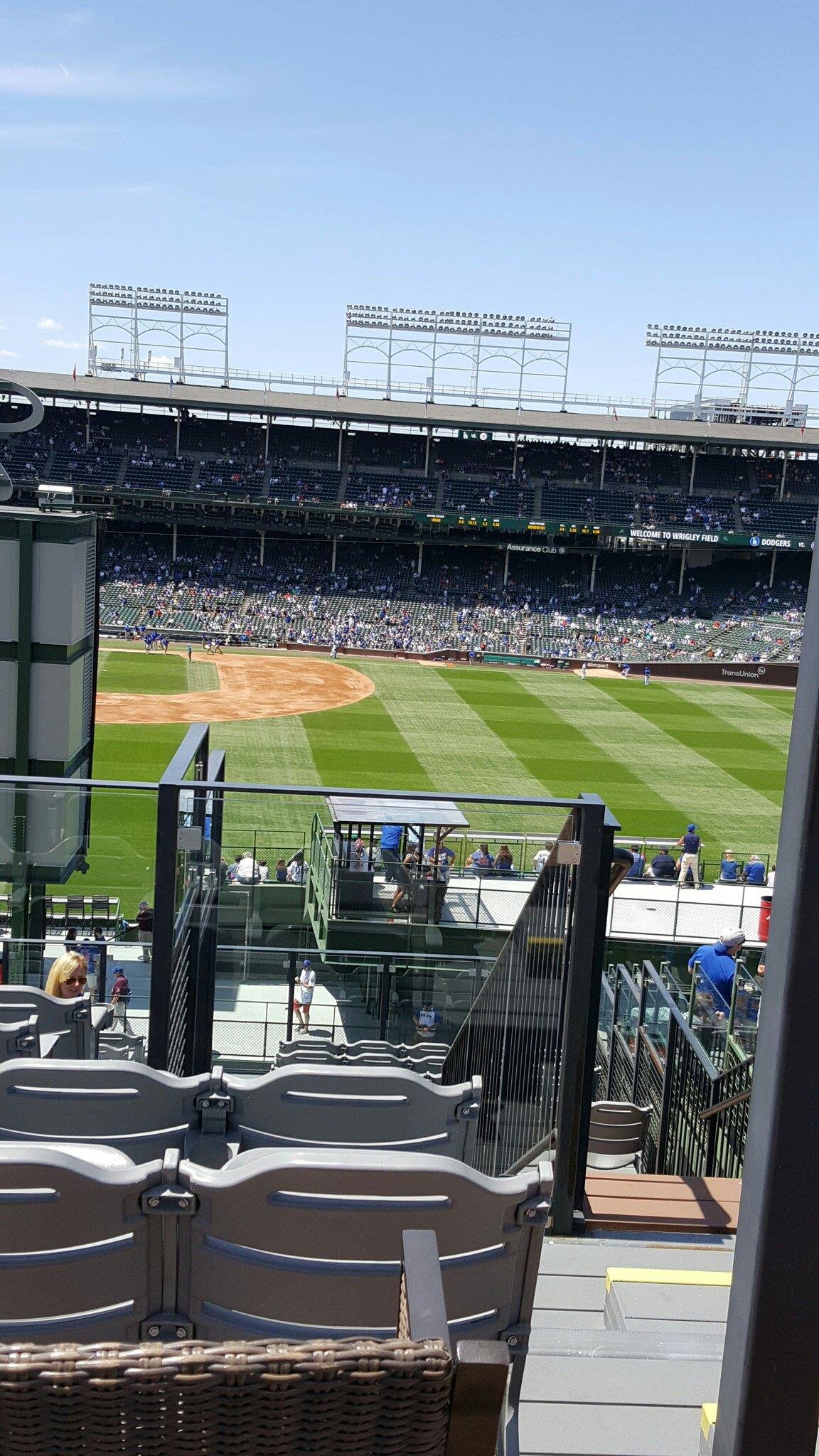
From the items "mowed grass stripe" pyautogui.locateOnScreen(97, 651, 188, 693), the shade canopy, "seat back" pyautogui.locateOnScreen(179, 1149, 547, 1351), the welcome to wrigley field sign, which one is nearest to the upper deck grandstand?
the welcome to wrigley field sign

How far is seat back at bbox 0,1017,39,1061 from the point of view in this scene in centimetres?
356

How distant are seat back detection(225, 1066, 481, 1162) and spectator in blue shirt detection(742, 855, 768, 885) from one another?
51.7 ft

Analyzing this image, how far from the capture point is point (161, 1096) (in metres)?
3.02

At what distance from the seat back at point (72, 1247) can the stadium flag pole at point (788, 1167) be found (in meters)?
1.03

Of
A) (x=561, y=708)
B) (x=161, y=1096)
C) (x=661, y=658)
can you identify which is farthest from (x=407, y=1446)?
(x=661, y=658)

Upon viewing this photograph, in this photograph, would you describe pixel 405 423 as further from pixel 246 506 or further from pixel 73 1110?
pixel 73 1110

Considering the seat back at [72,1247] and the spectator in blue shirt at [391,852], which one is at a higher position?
the seat back at [72,1247]

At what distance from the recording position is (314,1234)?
7.42 feet

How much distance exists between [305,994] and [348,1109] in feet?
8.49

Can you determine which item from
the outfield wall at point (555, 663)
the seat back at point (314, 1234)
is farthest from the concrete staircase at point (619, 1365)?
the outfield wall at point (555, 663)

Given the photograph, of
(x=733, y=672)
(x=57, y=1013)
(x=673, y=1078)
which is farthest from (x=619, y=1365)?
(x=733, y=672)

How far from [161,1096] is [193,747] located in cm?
193

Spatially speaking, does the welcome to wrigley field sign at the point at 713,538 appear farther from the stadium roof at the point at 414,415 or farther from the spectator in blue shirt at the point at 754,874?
the spectator in blue shirt at the point at 754,874

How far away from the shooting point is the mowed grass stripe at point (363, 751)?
28.5 metres
